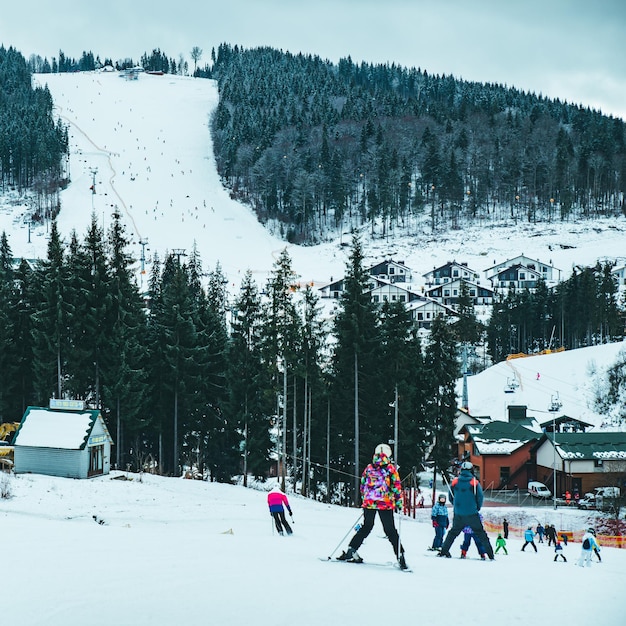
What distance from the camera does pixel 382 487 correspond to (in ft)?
30.1

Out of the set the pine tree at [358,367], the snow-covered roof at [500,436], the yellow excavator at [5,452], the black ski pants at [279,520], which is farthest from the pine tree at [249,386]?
the black ski pants at [279,520]

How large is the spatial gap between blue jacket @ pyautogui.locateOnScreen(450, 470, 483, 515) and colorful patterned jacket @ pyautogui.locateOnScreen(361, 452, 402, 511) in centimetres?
155

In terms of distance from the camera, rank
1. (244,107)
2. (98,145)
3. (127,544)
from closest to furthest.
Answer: (127,544) → (98,145) → (244,107)

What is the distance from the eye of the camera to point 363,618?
618cm

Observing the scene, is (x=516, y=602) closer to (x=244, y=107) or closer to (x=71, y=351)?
(x=71, y=351)

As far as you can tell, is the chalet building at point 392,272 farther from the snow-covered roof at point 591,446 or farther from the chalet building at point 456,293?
the snow-covered roof at point 591,446

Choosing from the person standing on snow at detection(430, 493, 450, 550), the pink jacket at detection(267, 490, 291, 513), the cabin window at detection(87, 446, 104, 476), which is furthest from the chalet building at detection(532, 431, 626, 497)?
the pink jacket at detection(267, 490, 291, 513)

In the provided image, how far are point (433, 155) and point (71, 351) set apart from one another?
102652mm

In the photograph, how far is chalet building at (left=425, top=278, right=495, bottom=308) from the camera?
91812mm

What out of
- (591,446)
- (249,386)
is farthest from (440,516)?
(591,446)

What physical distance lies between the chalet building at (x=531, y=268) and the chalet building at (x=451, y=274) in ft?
8.09

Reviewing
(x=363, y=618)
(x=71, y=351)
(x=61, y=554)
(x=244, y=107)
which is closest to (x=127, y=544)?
(x=61, y=554)

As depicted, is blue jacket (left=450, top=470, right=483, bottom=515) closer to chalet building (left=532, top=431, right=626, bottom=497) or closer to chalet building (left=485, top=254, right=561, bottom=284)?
chalet building (left=532, top=431, right=626, bottom=497)


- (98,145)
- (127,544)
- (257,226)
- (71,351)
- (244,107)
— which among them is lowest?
(127,544)
